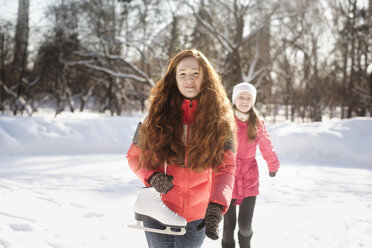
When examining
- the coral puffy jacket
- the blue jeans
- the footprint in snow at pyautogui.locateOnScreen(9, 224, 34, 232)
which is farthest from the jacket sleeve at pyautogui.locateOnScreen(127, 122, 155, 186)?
the footprint in snow at pyautogui.locateOnScreen(9, 224, 34, 232)

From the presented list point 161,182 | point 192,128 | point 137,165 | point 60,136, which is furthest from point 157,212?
point 60,136

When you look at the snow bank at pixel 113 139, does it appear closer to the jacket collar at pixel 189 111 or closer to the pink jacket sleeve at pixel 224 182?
the jacket collar at pixel 189 111

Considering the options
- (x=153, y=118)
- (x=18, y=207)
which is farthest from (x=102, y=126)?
(x=153, y=118)

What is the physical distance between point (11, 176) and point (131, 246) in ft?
12.8

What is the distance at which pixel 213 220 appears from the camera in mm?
1229

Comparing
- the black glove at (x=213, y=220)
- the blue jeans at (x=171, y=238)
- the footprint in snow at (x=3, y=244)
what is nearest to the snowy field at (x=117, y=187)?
the footprint in snow at (x=3, y=244)

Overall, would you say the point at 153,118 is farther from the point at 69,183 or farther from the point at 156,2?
the point at 156,2

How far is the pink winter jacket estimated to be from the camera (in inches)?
105

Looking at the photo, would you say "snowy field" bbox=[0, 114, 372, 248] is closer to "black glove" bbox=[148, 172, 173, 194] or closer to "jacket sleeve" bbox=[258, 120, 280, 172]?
"jacket sleeve" bbox=[258, 120, 280, 172]

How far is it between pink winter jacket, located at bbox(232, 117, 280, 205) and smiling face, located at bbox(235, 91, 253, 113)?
5.2 inches

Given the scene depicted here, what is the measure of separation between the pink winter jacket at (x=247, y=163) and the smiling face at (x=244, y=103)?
131 millimetres

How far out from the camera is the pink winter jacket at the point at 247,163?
2672mm

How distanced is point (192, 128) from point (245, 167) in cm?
136

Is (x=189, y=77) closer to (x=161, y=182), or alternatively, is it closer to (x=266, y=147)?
(x=161, y=182)
